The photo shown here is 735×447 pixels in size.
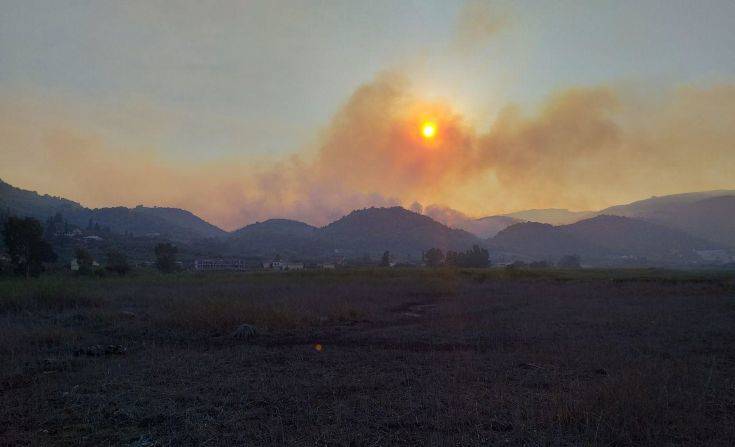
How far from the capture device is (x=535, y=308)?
2550 cm

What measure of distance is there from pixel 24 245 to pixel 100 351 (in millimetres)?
40735

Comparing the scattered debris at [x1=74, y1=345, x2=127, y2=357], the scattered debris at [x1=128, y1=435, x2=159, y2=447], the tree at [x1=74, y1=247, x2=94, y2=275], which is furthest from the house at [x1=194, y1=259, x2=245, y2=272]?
the scattered debris at [x1=128, y1=435, x2=159, y2=447]

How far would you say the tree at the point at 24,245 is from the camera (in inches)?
1687

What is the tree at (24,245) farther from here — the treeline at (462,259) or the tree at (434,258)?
the tree at (434,258)

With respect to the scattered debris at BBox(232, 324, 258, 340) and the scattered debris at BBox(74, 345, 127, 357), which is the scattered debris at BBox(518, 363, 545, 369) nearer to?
the scattered debris at BBox(232, 324, 258, 340)

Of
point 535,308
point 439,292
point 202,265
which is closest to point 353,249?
point 202,265

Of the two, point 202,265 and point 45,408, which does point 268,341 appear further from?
point 202,265

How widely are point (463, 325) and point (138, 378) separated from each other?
13.3 meters

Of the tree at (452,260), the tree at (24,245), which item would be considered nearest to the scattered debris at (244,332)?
the tree at (24,245)

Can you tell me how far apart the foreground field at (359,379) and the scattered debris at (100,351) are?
82 mm

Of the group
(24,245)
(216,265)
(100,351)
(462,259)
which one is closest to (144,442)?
(100,351)

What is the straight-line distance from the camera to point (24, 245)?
4347 centimetres

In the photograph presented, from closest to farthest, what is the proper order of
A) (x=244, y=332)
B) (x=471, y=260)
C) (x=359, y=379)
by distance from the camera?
(x=359, y=379) < (x=244, y=332) < (x=471, y=260)

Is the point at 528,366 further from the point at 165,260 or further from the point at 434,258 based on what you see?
the point at 434,258
